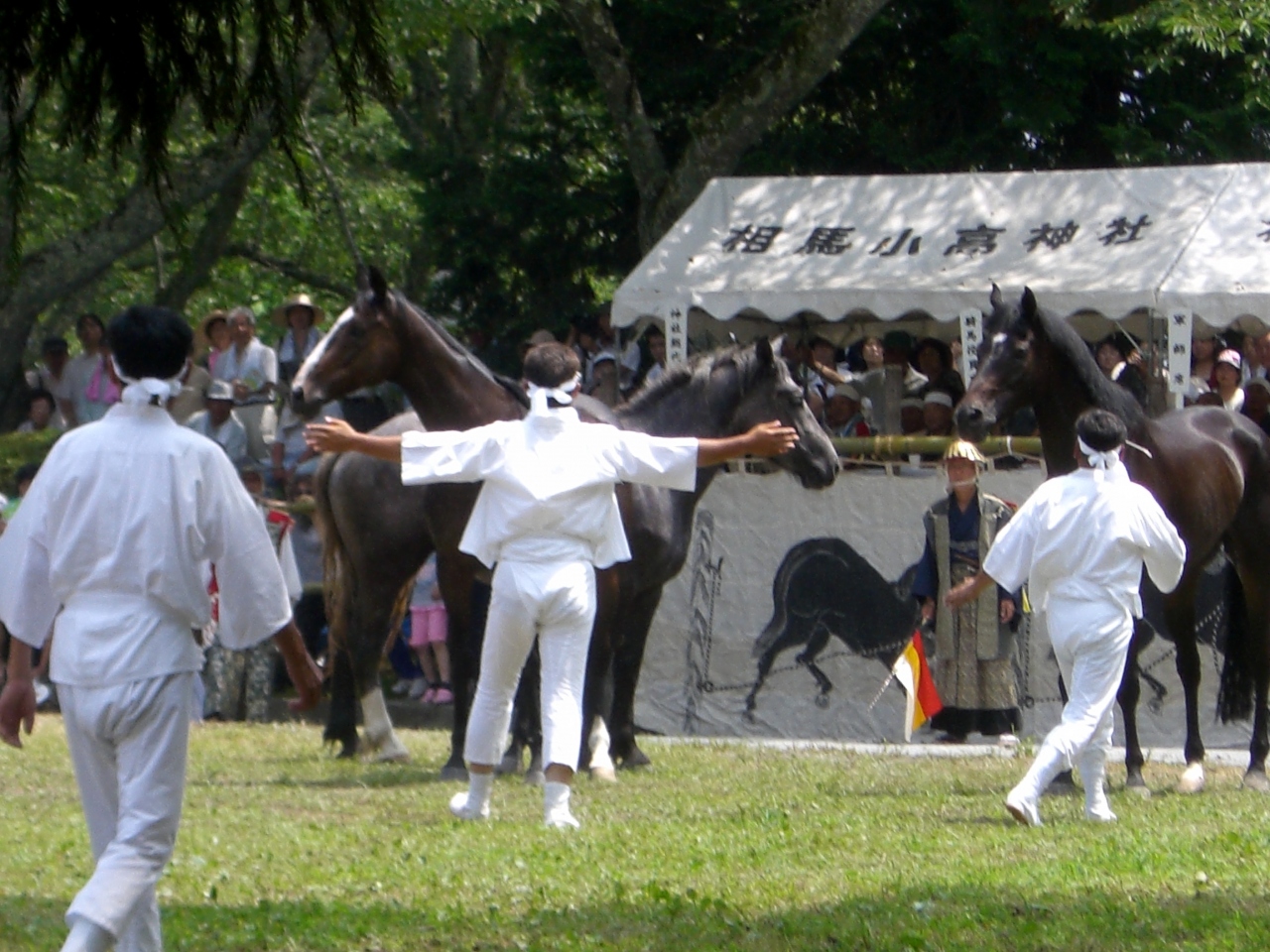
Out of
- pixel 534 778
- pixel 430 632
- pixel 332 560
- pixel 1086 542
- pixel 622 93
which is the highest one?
pixel 622 93

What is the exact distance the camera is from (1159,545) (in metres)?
8.56

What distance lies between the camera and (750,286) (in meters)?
14.6

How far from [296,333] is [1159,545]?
33.6 ft

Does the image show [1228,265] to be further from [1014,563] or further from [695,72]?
[695,72]

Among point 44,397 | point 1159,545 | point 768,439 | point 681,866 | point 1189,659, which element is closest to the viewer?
point 681,866

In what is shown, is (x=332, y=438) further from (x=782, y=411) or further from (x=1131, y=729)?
(x=1131, y=729)

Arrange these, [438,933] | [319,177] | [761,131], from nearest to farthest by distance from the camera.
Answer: [438,933], [761,131], [319,177]

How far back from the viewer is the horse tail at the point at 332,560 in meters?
11.8

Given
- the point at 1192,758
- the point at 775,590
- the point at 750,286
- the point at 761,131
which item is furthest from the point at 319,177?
the point at 1192,758

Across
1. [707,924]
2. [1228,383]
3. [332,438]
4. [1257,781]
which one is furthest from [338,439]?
[1228,383]

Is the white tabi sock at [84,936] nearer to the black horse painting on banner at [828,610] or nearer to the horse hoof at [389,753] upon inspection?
the horse hoof at [389,753]

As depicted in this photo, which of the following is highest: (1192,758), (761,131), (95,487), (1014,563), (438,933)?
(761,131)

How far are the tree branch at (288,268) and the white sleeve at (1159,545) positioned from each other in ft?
60.7

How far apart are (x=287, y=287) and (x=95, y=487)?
85.1 feet
